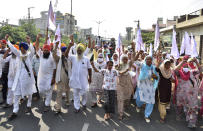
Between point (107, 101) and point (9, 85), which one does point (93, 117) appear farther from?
point (9, 85)

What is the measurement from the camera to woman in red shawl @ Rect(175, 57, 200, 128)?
153 inches

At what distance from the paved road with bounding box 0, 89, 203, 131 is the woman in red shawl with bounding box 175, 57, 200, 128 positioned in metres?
0.39

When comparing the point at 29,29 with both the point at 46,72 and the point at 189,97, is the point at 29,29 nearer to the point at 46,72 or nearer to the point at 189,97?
the point at 46,72

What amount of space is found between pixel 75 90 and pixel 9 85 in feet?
6.24

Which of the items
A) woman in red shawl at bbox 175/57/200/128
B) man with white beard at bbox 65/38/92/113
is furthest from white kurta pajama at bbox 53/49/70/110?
woman in red shawl at bbox 175/57/200/128

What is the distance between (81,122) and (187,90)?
8.86 feet

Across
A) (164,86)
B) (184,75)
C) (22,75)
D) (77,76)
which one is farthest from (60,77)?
(184,75)

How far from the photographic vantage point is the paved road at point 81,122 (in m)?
3.66

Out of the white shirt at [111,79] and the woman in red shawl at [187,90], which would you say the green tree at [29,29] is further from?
the woman in red shawl at [187,90]

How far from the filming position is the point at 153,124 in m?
3.97

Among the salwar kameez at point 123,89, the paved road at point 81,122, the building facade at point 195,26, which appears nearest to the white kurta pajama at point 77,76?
the paved road at point 81,122

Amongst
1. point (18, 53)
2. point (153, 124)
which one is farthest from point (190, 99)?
point (18, 53)

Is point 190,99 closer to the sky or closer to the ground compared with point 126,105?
closer to the sky

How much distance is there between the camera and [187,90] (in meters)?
3.99
